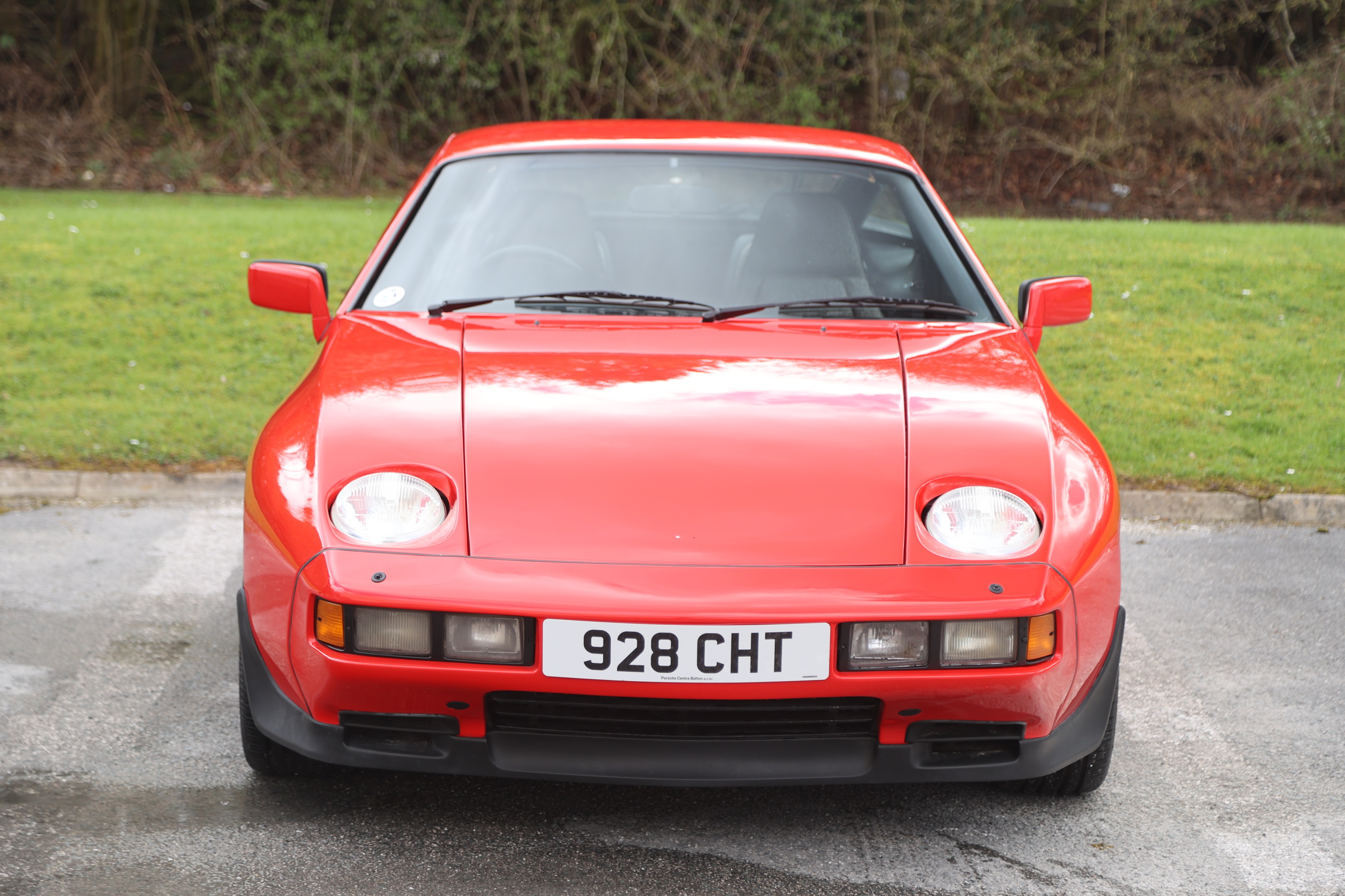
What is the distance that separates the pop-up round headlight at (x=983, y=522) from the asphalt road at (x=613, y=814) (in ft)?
2.21

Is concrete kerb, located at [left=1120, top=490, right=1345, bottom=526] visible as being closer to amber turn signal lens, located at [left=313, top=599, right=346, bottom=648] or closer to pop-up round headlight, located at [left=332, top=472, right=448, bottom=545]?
pop-up round headlight, located at [left=332, top=472, right=448, bottom=545]

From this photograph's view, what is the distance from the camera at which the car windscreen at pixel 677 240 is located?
3078 mm

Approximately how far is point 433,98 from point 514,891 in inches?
556

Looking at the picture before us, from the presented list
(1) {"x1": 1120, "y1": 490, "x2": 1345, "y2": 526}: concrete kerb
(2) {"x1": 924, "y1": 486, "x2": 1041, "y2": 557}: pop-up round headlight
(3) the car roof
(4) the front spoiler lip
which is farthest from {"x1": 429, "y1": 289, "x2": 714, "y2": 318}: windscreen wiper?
(1) {"x1": 1120, "y1": 490, "x2": 1345, "y2": 526}: concrete kerb

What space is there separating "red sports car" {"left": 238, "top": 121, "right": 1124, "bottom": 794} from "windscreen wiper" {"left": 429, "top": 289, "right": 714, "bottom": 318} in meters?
0.16

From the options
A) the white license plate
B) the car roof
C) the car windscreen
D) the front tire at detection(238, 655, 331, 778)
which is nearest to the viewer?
the white license plate

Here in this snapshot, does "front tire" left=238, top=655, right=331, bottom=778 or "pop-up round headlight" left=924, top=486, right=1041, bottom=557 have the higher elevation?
"pop-up round headlight" left=924, top=486, right=1041, bottom=557

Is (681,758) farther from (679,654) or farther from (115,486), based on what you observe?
(115,486)

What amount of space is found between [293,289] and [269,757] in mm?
1264

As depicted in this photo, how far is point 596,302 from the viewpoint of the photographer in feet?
9.81

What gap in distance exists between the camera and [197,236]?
362 inches

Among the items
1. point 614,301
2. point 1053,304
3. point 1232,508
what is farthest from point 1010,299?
point 614,301

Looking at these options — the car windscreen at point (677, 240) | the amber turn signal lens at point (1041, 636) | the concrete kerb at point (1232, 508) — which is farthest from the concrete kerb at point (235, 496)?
the amber turn signal lens at point (1041, 636)

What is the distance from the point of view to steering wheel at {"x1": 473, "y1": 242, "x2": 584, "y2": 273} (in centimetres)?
320
